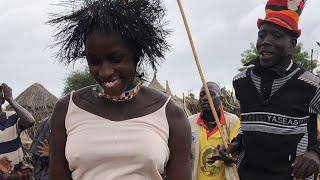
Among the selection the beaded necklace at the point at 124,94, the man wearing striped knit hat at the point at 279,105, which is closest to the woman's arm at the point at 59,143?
the beaded necklace at the point at 124,94

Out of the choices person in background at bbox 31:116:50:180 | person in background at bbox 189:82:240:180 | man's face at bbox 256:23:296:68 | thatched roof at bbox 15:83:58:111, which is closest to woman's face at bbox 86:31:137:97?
man's face at bbox 256:23:296:68

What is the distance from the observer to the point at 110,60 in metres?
2.36

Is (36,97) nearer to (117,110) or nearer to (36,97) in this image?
(36,97)

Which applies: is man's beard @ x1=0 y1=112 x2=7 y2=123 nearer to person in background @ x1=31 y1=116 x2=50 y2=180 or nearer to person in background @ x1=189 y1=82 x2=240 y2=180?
person in background @ x1=31 y1=116 x2=50 y2=180

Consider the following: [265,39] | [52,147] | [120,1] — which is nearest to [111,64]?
[120,1]

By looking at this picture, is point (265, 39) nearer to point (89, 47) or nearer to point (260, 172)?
point (260, 172)

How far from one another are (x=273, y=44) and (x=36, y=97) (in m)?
12.7

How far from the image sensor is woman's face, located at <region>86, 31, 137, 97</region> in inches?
92.5

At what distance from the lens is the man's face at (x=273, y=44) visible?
3752 mm

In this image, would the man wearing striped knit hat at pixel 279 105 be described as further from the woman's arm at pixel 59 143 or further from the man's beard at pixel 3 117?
the man's beard at pixel 3 117

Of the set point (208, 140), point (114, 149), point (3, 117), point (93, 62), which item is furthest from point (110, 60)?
point (3, 117)

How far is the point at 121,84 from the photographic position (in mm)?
2385

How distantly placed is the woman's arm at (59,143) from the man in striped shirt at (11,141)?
139 inches

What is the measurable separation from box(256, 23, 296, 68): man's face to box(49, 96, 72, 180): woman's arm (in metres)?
1.72
